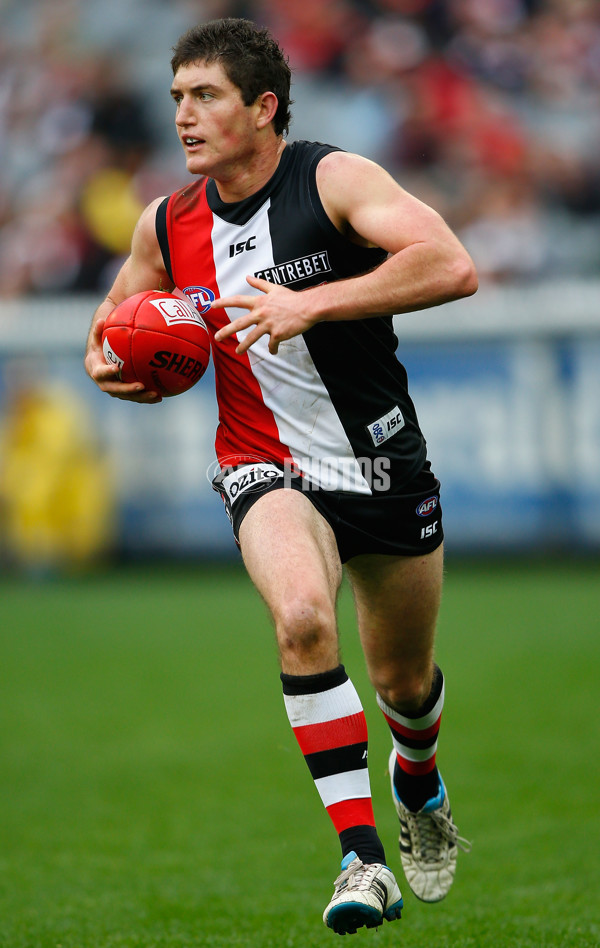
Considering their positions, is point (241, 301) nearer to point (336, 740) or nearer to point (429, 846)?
point (336, 740)

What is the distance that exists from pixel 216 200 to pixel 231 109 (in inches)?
13.5

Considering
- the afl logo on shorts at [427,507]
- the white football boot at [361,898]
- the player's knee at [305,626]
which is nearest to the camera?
the white football boot at [361,898]

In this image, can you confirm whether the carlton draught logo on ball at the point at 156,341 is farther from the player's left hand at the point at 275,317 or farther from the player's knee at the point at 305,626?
the player's knee at the point at 305,626

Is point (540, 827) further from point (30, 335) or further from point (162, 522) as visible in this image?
point (30, 335)

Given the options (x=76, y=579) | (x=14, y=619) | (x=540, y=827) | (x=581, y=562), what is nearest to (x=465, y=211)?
(x=581, y=562)

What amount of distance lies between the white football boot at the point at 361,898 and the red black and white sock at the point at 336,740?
0.12 meters

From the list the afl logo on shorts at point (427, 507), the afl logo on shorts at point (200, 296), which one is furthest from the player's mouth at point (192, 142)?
the afl logo on shorts at point (427, 507)

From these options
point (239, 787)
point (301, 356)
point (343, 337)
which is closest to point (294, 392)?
point (301, 356)

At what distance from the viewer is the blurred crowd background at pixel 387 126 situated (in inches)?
624

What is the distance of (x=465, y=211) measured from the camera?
15836mm

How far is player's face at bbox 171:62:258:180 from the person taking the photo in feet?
12.9

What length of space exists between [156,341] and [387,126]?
13.5m

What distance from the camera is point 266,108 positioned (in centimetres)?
406

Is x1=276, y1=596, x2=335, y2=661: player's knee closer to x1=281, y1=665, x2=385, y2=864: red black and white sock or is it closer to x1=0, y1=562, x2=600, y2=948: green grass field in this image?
x1=281, y1=665, x2=385, y2=864: red black and white sock
